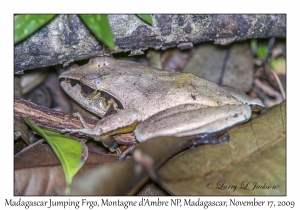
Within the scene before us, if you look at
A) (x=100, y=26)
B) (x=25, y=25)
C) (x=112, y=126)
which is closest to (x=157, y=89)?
(x=112, y=126)

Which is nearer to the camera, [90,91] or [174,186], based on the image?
[174,186]

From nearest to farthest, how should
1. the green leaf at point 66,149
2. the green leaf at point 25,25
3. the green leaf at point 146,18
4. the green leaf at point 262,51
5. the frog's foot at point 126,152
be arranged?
1. the green leaf at point 66,149
2. the green leaf at point 25,25
3. the frog's foot at point 126,152
4. the green leaf at point 146,18
5. the green leaf at point 262,51

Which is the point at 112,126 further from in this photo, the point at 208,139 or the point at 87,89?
the point at 208,139

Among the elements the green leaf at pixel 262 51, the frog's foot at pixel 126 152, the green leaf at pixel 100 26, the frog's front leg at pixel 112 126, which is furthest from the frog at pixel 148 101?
the green leaf at pixel 262 51

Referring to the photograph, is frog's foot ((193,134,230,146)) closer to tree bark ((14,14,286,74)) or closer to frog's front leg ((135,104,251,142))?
frog's front leg ((135,104,251,142))

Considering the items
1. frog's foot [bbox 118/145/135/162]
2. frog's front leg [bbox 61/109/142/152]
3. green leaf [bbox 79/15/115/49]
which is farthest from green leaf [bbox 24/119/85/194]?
green leaf [bbox 79/15/115/49]

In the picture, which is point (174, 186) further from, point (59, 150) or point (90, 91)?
point (90, 91)

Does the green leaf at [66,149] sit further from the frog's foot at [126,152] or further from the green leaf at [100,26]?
the green leaf at [100,26]
